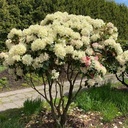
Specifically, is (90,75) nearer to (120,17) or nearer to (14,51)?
(14,51)

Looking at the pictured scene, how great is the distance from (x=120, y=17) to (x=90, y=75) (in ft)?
38.5

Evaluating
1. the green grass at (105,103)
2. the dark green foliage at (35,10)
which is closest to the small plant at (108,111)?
the green grass at (105,103)

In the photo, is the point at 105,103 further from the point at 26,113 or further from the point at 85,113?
the point at 26,113

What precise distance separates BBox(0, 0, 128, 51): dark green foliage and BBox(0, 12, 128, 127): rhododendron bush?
19.8ft

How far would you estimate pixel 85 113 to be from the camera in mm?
6559

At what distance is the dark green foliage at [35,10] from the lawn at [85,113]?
16.8ft

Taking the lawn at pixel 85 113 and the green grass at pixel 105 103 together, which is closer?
the lawn at pixel 85 113

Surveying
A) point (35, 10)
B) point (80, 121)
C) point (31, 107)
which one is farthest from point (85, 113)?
point (35, 10)

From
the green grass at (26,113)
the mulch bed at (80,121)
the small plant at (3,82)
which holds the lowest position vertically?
the mulch bed at (80,121)

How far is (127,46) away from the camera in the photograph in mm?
8172

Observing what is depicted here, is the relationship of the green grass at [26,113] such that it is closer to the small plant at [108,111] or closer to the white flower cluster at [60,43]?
the small plant at [108,111]

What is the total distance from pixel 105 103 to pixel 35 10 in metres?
6.33

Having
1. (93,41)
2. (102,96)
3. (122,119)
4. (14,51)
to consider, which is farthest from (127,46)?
(14,51)

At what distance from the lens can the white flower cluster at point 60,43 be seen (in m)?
4.77
